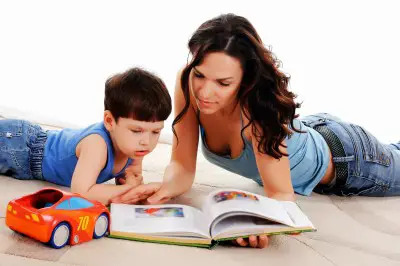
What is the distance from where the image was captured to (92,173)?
1690 mm

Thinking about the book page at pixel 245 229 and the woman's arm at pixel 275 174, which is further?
the woman's arm at pixel 275 174

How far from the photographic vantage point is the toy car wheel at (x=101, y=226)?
141 centimetres

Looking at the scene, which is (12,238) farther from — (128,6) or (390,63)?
(390,63)

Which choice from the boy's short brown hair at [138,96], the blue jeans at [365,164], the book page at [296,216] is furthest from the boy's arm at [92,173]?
the blue jeans at [365,164]

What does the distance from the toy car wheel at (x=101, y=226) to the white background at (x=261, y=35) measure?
132cm

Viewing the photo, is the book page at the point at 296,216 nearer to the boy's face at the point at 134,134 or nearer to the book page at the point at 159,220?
the book page at the point at 159,220

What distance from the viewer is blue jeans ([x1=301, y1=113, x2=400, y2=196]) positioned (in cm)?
202

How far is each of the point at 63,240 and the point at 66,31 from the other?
185cm

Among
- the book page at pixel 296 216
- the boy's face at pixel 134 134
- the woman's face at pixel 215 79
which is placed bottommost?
the book page at pixel 296 216

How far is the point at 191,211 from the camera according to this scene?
1570 mm

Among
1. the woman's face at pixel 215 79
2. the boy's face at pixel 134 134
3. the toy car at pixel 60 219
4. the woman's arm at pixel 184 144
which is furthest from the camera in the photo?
the woman's arm at pixel 184 144

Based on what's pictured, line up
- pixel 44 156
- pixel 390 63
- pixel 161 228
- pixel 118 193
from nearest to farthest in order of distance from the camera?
pixel 161 228 → pixel 118 193 → pixel 44 156 → pixel 390 63

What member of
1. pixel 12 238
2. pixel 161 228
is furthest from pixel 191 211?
pixel 12 238

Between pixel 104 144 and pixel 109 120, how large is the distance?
76mm
